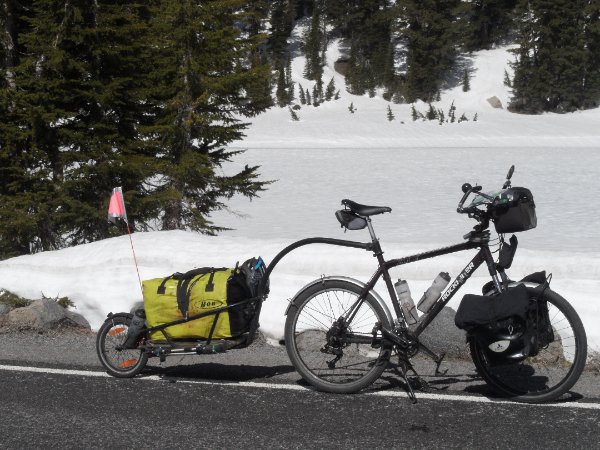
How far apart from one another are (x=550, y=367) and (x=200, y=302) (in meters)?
2.64

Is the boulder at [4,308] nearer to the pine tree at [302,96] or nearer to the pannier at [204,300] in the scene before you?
the pannier at [204,300]

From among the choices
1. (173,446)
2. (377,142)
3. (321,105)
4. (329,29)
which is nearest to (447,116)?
(321,105)

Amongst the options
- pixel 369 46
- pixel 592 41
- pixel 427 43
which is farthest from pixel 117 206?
pixel 369 46

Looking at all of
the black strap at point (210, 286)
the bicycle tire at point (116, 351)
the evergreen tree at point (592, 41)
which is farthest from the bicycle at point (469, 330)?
the evergreen tree at point (592, 41)

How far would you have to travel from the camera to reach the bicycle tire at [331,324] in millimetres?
4961

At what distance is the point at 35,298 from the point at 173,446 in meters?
4.53

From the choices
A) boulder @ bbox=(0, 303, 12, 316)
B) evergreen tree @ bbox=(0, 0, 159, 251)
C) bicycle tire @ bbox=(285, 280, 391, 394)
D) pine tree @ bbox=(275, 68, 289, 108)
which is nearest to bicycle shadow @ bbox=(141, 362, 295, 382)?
bicycle tire @ bbox=(285, 280, 391, 394)

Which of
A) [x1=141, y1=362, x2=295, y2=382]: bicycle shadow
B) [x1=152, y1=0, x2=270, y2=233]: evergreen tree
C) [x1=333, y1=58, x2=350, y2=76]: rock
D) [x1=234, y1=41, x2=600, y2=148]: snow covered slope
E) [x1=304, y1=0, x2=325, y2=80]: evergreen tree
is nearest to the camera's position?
[x1=141, y1=362, x2=295, y2=382]: bicycle shadow

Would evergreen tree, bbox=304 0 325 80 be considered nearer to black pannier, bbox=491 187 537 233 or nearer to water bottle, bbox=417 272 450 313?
water bottle, bbox=417 272 450 313

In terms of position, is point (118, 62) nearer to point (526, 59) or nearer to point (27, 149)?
point (27, 149)

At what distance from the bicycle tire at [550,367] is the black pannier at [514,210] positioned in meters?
0.44

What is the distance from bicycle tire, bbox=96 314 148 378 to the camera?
5.56m

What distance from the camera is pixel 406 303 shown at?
4.99 m

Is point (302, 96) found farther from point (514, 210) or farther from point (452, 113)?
point (514, 210)
